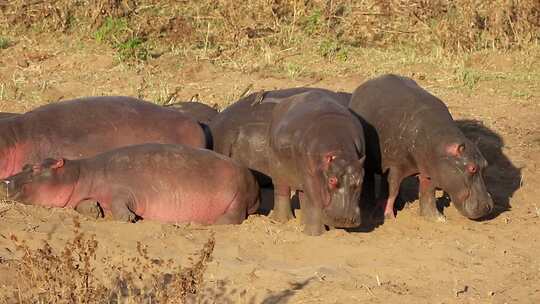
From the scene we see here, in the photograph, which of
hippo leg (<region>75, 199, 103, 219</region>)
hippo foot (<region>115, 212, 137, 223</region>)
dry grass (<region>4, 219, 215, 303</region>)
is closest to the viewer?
dry grass (<region>4, 219, 215, 303</region>)

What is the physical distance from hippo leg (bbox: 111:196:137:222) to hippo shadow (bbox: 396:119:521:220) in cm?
221

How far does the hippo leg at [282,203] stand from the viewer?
314 inches

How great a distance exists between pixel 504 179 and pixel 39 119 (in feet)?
12.5

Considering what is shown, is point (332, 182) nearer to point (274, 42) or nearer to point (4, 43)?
point (274, 42)

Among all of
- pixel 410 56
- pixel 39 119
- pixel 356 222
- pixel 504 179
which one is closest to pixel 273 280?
pixel 356 222

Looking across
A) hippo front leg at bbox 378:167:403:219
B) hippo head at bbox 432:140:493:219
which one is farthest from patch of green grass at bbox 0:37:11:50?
A: hippo head at bbox 432:140:493:219

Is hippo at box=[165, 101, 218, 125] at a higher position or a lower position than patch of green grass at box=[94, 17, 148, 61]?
higher

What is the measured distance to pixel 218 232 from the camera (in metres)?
7.49

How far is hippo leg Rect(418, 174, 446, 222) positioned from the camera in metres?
8.17

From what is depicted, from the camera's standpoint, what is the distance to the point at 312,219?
7602 millimetres

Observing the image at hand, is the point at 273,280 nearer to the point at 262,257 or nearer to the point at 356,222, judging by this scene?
the point at 262,257

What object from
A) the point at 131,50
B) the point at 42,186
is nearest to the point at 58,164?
the point at 42,186

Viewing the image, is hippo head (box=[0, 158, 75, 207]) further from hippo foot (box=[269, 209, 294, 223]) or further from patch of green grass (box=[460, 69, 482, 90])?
patch of green grass (box=[460, 69, 482, 90])

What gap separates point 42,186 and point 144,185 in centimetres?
72
